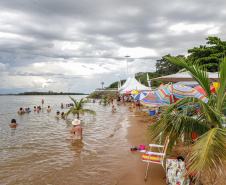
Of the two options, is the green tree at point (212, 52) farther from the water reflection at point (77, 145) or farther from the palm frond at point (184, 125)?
the palm frond at point (184, 125)

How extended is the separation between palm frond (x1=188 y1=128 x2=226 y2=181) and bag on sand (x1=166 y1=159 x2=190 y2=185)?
5.29ft

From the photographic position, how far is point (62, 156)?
23.5 ft

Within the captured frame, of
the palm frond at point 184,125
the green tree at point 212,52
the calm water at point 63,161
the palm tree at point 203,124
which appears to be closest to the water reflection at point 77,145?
the calm water at point 63,161

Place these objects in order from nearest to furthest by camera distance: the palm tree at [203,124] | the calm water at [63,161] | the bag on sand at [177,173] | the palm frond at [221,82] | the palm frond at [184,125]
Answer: the palm tree at [203,124], the palm frond at [221,82], the palm frond at [184,125], the bag on sand at [177,173], the calm water at [63,161]

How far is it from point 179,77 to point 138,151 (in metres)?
3.30

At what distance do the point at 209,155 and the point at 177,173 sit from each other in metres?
1.91

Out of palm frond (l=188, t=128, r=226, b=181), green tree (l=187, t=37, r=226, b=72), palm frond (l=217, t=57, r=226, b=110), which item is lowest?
A: palm frond (l=188, t=128, r=226, b=181)

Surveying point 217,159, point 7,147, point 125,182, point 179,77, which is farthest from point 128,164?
point 7,147

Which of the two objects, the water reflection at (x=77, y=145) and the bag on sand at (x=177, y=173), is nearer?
the bag on sand at (x=177, y=173)

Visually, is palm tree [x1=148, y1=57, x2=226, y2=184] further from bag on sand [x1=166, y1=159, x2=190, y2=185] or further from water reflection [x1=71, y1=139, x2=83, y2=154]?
water reflection [x1=71, y1=139, x2=83, y2=154]

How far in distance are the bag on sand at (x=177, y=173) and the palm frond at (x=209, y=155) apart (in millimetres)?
1613

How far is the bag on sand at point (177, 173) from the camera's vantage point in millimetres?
3949

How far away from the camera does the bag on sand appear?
3949 millimetres

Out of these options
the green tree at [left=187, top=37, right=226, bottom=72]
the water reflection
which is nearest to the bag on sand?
the water reflection
